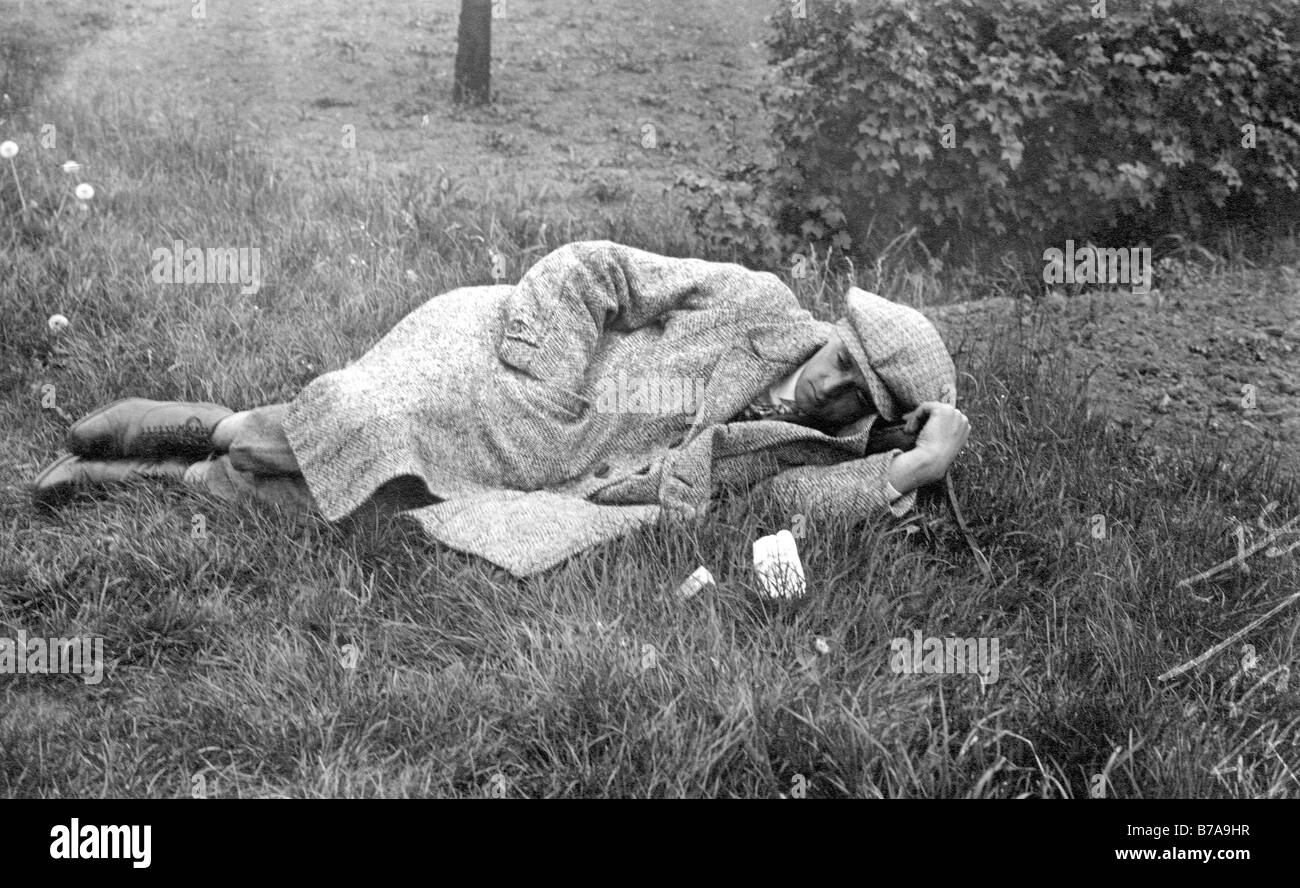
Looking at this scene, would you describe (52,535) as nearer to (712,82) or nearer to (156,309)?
(156,309)

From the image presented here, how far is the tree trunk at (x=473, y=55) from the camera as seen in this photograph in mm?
7238

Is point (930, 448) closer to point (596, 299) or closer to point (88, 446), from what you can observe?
point (596, 299)

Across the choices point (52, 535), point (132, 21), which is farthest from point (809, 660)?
point (132, 21)

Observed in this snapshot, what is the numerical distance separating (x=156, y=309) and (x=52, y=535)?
1.60 m

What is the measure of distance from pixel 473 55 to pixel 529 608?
4.78 metres

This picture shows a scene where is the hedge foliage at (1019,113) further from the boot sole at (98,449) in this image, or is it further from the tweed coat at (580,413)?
the boot sole at (98,449)

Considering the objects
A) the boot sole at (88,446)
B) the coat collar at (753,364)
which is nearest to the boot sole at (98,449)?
the boot sole at (88,446)

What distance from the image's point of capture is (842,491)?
399 cm

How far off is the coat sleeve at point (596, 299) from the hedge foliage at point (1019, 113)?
1.86 meters

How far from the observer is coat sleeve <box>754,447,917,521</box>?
13.0 feet

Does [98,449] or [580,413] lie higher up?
[580,413]

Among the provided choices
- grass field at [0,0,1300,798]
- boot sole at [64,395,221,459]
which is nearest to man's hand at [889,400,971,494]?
grass field at [0,0,1300,798]

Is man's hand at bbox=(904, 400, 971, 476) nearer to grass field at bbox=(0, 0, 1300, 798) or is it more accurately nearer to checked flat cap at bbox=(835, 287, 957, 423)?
checked flat cap at bbox=(835, 287, 957, 423)

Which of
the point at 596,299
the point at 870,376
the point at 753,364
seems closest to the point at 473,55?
the point at 596,299
